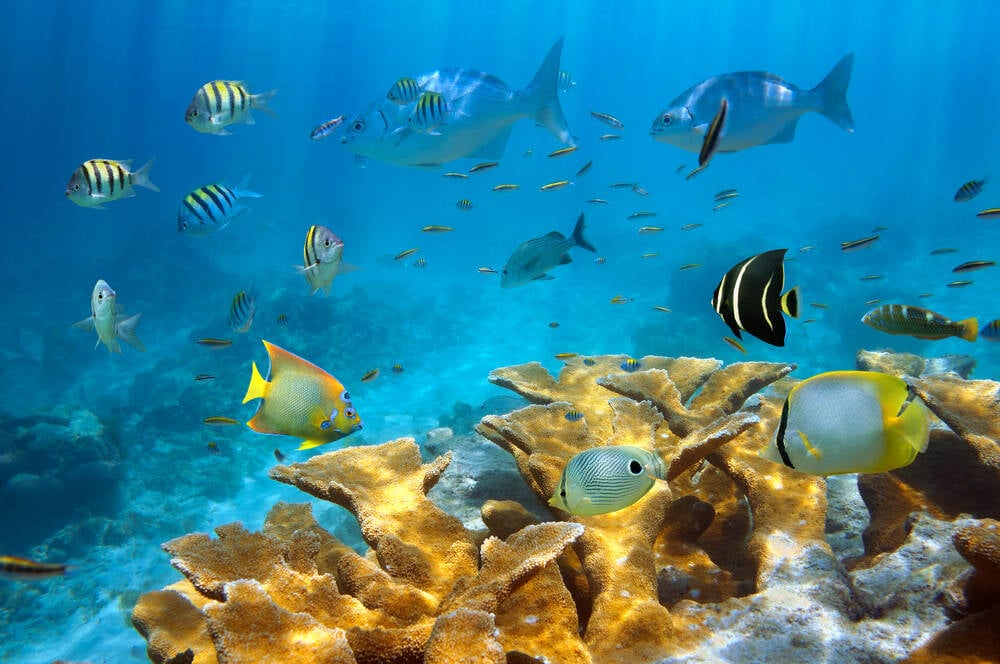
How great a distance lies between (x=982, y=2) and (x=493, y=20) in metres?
107

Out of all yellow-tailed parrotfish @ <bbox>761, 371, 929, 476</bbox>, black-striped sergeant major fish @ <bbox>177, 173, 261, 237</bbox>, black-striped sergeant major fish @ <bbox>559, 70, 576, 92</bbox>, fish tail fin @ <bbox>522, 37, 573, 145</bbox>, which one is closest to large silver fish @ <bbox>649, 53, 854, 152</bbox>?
fish tail fin @ <bbox>522, 37, 573, 145</bbox>

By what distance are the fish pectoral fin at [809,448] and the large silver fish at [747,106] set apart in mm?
2606

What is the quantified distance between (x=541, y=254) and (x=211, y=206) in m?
3.33

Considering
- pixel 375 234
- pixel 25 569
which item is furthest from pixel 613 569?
pixel 375 234

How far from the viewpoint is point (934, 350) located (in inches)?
664

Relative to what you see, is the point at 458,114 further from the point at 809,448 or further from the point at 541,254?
the point at 809,448

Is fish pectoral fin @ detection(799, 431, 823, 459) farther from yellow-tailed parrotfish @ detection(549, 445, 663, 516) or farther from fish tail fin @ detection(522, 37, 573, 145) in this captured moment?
fish tail fin @ detection(522, 37, 573, 145)

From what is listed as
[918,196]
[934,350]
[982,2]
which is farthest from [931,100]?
[934,350]

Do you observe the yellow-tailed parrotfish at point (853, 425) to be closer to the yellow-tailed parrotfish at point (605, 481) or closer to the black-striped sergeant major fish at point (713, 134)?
the yellow-tailed parrotfish at point (605, 481)

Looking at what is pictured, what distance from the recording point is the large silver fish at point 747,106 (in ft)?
11.3

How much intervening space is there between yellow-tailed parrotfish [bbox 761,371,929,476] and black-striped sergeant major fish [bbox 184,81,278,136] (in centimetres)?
498

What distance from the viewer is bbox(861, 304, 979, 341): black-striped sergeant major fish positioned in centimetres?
301

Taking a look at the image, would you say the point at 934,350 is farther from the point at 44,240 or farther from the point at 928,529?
the point at 44,240

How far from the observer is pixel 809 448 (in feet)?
4.78
